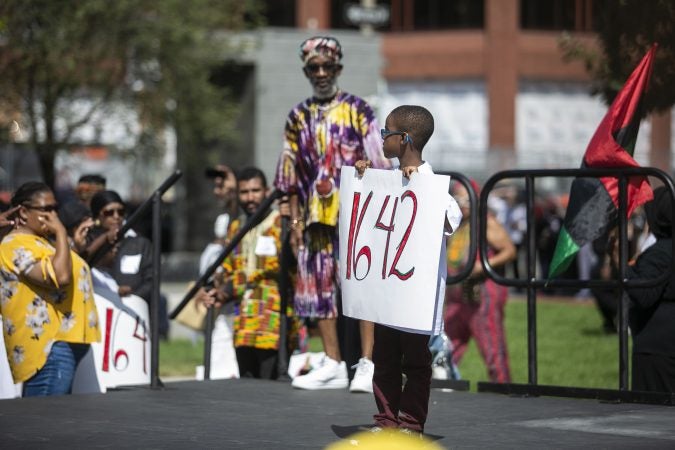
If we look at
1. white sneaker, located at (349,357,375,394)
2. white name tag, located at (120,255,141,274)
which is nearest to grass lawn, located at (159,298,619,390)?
white name tag, located at (120,255,141,274)

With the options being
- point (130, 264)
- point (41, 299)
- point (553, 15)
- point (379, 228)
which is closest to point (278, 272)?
point (130, 264)

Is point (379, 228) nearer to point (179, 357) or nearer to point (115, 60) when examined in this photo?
point (179, 357)

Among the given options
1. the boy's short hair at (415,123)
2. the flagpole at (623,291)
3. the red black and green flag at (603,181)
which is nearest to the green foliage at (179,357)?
the red black and green flag at (603,181)

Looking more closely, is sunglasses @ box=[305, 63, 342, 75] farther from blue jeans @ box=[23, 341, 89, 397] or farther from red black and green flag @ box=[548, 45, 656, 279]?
blue jeans @ box=[23, 341, 89, 397]

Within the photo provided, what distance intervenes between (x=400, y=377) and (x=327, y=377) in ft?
7.93

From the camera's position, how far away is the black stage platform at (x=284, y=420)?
23.6ft

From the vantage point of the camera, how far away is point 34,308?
9.15 metres

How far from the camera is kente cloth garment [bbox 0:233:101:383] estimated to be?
9008mm

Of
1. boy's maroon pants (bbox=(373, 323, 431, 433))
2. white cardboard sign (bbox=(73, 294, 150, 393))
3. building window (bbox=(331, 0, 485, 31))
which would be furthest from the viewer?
building window (bbox=(331, 0, 485, 31))

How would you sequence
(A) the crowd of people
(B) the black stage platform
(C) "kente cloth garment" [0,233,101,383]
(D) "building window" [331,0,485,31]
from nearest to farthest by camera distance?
(B) the black stage platform → (A) the crowd of people → (C) "kente cloth garment" [0,233,101,383] → (D) "building window" [331,0,485,31]

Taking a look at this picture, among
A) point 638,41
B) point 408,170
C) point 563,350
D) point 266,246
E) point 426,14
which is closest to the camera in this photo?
point 408,170

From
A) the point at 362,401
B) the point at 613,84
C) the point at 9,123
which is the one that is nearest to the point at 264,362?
the point at 362,401

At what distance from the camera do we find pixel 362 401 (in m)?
8.91

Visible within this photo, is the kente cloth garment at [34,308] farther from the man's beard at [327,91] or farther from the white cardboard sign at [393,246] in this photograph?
the white cardboard sign at [393,246]
